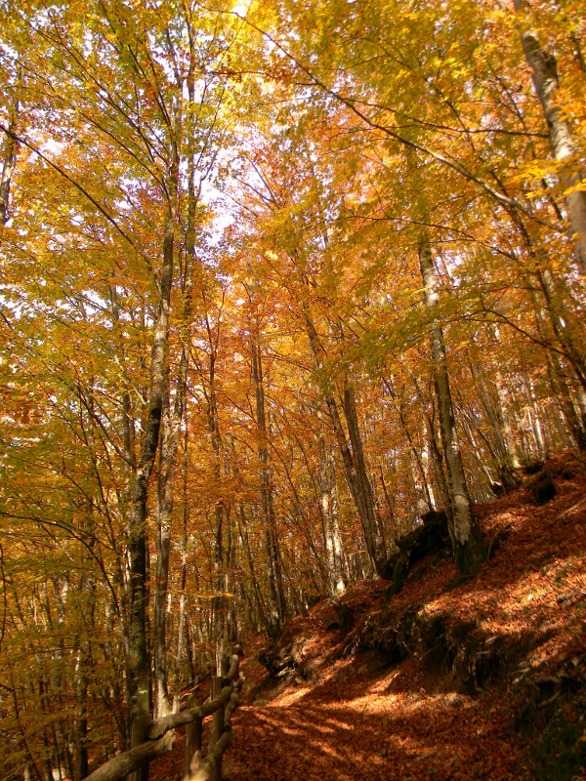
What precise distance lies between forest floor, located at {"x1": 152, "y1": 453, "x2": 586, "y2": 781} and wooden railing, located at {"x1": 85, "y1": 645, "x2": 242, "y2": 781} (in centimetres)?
60

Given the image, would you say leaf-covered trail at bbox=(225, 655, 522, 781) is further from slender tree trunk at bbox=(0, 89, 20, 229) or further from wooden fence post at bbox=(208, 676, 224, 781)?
slender tree trunk at bbox=(0, 89, 20, 229)

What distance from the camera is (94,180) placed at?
8398mm

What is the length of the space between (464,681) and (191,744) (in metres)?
3.75

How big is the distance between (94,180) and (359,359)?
252 inches

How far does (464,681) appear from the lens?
6.01 metres

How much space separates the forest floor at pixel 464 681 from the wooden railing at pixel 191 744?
0.60 meters

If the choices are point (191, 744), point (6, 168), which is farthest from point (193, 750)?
point (6, 168)

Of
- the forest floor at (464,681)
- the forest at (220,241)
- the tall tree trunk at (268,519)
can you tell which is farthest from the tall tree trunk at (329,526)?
the tall tree trunk at (268,519)

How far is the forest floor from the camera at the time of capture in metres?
4.24

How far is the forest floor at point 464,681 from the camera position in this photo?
13.9 feet

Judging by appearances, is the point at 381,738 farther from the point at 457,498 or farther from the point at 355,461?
the point at 355,461

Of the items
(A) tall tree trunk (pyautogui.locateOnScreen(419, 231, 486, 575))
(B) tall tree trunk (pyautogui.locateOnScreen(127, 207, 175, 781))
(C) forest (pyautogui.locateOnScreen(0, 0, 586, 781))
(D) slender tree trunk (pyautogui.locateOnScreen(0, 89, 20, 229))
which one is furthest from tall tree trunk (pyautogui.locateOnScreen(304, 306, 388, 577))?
(D) slender tree trunk (pyautogui.locateOnScreen(0, 89, 20, 229))

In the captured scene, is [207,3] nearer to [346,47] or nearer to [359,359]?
[346,47]

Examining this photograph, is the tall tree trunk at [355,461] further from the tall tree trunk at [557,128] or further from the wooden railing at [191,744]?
the tall tree trunk at [557,128]
